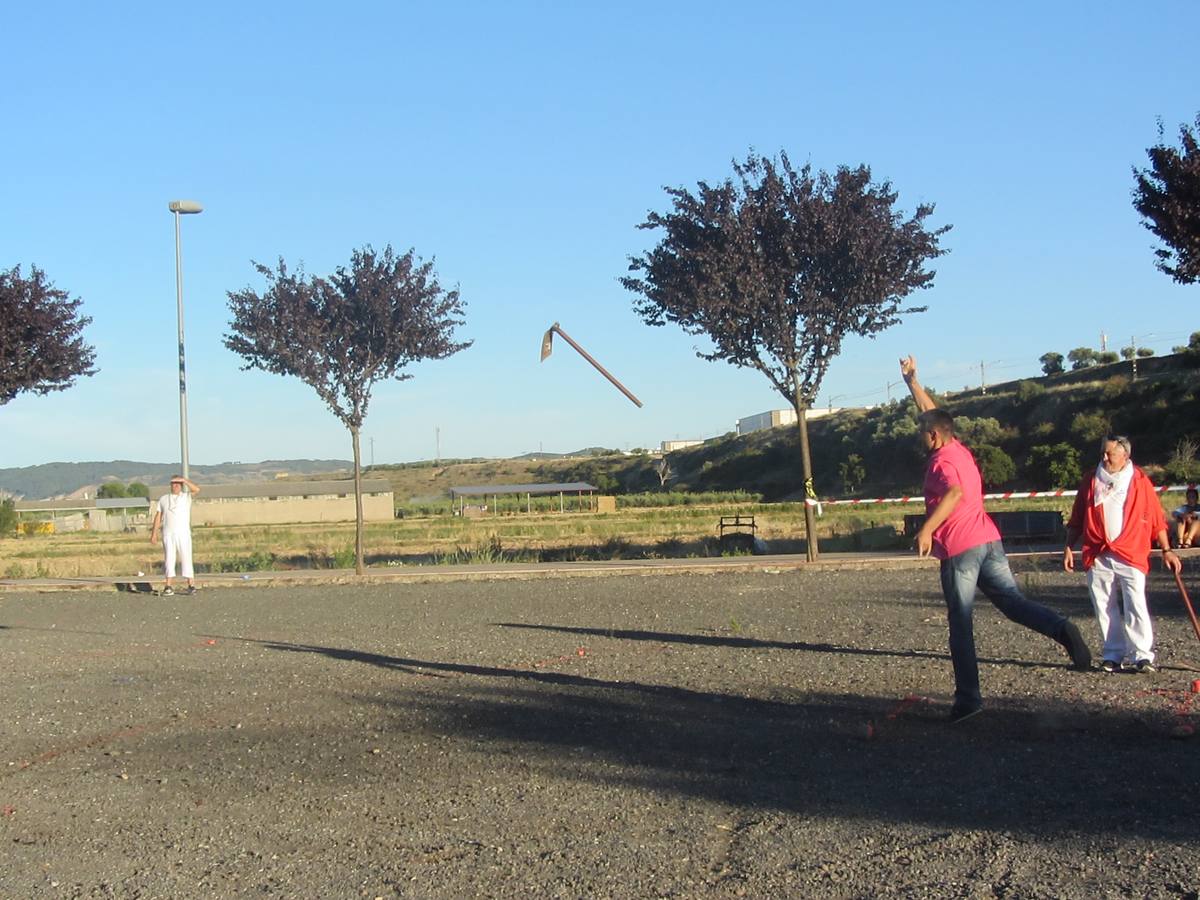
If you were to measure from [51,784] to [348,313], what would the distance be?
15.1 meters

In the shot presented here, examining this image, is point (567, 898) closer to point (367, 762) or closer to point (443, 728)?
point (367, 762)

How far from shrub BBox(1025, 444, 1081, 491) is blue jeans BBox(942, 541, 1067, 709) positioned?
35.9m

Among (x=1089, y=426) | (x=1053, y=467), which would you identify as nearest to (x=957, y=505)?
(x=1053, y=467)

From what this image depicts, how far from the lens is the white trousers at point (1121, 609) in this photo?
799 centimetres

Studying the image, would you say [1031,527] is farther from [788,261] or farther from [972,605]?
[972,605]

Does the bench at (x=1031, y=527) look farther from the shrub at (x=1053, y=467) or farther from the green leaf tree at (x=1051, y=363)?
the green leaf tree at (x=1051, y=363)

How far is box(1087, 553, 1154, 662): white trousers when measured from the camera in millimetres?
7988

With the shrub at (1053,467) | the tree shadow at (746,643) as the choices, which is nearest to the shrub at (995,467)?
the shrub at (1053,467)

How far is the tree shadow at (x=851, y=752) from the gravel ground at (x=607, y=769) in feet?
0.08

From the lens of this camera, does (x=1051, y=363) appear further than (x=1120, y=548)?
Yes

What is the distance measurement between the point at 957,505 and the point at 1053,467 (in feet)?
127

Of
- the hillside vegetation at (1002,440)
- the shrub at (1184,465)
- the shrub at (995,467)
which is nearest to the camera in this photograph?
the shrub at (1184,465)

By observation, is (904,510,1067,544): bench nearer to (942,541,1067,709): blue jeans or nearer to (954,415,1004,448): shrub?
(942,541,1067,709): blue jeans

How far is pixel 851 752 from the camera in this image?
614 cm
